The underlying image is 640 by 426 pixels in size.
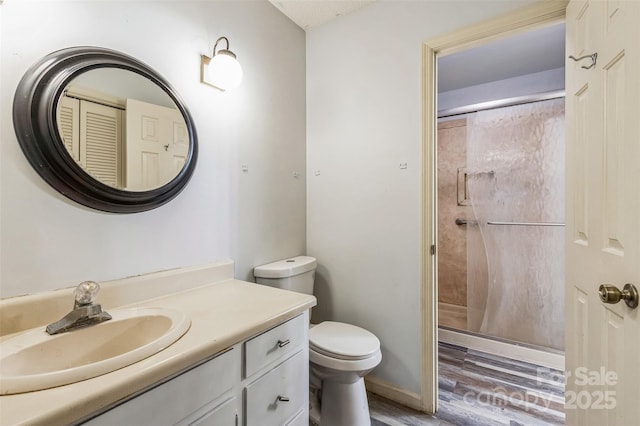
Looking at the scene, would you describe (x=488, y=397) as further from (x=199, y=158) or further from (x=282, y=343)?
(x=199, y=158)

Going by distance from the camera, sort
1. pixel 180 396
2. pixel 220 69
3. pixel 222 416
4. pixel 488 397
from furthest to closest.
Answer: pixel 488 397, pixel 220 69, pixel 222 416, pixel 180 396

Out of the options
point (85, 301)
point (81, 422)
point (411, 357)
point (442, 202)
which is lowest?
point (411, 357)

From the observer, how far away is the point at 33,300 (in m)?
0.84

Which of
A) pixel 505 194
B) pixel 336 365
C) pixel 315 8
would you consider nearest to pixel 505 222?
pixel 505 194

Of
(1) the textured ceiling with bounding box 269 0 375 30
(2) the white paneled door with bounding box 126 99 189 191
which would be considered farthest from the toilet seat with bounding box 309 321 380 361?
(1) the textured ceiling with bounding box 269 0 375 30

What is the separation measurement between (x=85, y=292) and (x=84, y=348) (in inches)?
6.3

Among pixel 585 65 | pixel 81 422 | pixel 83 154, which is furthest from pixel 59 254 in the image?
pixel 585 65

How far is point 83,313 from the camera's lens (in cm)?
82

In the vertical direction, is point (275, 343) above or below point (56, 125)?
below

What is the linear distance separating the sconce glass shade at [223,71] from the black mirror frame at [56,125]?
35cm

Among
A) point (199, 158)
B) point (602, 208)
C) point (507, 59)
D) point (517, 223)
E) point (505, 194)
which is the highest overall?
point (507, 59)

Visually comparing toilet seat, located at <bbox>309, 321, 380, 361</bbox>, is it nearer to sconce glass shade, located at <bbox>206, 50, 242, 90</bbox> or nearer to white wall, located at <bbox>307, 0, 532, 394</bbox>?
white wall, located at <bbox>307, 0, 532, 394</bbox>

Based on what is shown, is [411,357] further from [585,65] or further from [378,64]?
[378,64]

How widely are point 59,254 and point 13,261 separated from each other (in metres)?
0.10
